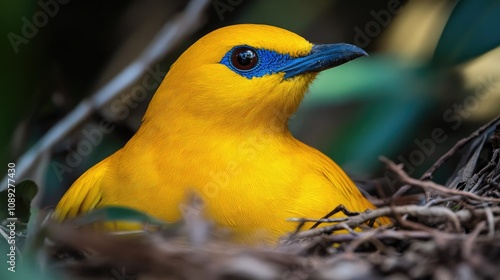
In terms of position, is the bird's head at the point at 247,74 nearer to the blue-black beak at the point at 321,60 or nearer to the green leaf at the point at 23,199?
the blue-black beak at the point at 321,60

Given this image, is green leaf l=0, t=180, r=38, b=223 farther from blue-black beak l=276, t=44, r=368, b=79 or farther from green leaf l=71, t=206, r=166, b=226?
blue-black beak l=276, t=44, r=368, b=79

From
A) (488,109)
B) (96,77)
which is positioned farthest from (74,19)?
(488,109)

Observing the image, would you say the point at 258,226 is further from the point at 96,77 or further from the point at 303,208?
the point at 96,77

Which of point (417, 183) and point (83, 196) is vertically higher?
point (83, 196)

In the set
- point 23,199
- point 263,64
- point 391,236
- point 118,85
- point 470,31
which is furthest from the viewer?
point 118,85

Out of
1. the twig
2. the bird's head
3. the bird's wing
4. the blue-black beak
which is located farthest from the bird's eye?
the twig

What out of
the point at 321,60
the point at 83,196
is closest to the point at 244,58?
the point at 321,60

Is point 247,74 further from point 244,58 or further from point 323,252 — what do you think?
point 323,252
